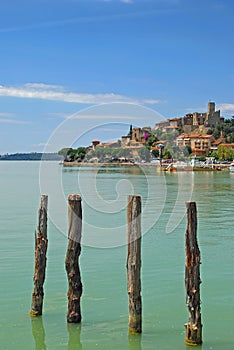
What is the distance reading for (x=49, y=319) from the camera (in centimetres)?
933

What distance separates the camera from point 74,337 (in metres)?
8.60

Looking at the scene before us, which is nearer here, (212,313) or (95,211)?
(212,313)

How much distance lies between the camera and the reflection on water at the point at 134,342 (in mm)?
8289

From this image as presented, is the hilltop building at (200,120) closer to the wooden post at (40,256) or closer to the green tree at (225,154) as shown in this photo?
the green tree at (225,154)

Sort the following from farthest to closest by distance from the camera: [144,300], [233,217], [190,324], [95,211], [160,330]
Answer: [95,211] < [233,217] < [144,300] < [160,330] < [190,324]

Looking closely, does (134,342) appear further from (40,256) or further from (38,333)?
(40,256)

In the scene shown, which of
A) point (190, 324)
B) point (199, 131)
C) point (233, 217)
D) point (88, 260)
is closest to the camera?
point (190, 324)

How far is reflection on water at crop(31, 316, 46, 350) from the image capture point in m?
8.51

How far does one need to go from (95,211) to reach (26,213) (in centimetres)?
367

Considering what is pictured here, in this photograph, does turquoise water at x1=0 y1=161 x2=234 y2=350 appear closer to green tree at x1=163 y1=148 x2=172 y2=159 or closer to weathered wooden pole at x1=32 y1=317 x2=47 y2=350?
weathered wooden pole at x1=32 y1=317 x2=47 y2=350

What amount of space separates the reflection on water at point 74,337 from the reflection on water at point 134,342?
0.75 m

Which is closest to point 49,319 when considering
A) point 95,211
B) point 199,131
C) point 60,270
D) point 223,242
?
point 60,270

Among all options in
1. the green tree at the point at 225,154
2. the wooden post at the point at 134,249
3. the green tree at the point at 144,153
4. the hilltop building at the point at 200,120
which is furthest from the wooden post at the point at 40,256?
the hilltop building at the point at 200,120

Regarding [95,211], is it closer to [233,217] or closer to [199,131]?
[233,217]
